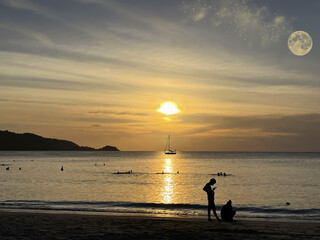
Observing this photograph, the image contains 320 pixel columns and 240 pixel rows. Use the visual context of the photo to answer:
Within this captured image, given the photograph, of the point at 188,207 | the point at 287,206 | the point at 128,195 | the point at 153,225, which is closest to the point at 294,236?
the point at 153,225

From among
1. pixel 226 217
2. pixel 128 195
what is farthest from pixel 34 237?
pixel 128 195

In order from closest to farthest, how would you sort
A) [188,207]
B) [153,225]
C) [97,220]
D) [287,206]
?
[153,225] < [97,220] < [188,207] < [287,206]

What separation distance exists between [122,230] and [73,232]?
2.56 metres

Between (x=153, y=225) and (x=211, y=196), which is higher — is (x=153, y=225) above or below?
below

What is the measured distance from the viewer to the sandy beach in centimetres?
1769

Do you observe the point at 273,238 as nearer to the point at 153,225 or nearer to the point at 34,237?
the point at 153,225

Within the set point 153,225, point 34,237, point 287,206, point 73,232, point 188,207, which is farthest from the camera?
point 287,206

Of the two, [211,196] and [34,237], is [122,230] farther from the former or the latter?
[211,196]

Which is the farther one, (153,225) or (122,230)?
(153,225)

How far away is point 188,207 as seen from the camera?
37375 millimetres

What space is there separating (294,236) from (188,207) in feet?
63.9

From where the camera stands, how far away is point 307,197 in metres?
50.6

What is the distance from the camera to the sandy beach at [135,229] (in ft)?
58.0

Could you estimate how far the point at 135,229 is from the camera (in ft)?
64.8
